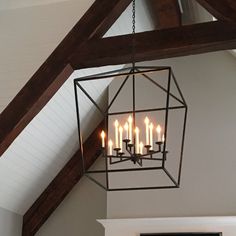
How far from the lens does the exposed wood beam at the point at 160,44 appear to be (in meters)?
3.83

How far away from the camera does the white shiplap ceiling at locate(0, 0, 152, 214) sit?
4449 millimetres

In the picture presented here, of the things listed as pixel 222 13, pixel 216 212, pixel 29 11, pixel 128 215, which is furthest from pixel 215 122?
pixel 29 11

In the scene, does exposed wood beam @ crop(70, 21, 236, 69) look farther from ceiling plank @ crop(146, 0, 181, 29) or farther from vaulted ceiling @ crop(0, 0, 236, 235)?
ceiling plank @ crop(146, 0, 181, 29)

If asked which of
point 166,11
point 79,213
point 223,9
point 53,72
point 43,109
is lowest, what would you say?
point 79,213

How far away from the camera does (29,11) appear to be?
15.2 feet

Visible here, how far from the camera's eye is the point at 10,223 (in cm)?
628

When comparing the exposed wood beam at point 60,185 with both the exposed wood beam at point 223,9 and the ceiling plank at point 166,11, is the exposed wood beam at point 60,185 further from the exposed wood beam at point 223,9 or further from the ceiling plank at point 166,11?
the exposed wood beam at point 223,9

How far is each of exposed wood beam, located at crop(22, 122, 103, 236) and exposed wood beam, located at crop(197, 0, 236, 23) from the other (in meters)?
3.03

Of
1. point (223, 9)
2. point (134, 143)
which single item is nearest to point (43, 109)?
point (223, 9)

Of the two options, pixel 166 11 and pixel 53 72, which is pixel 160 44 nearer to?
pixel 53 72

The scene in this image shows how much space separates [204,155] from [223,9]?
2.02 meters

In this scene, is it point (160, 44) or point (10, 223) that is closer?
point (160, 44)

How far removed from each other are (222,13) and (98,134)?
3.12 m

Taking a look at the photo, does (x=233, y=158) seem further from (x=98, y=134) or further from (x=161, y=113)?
(x=98, y=134)
